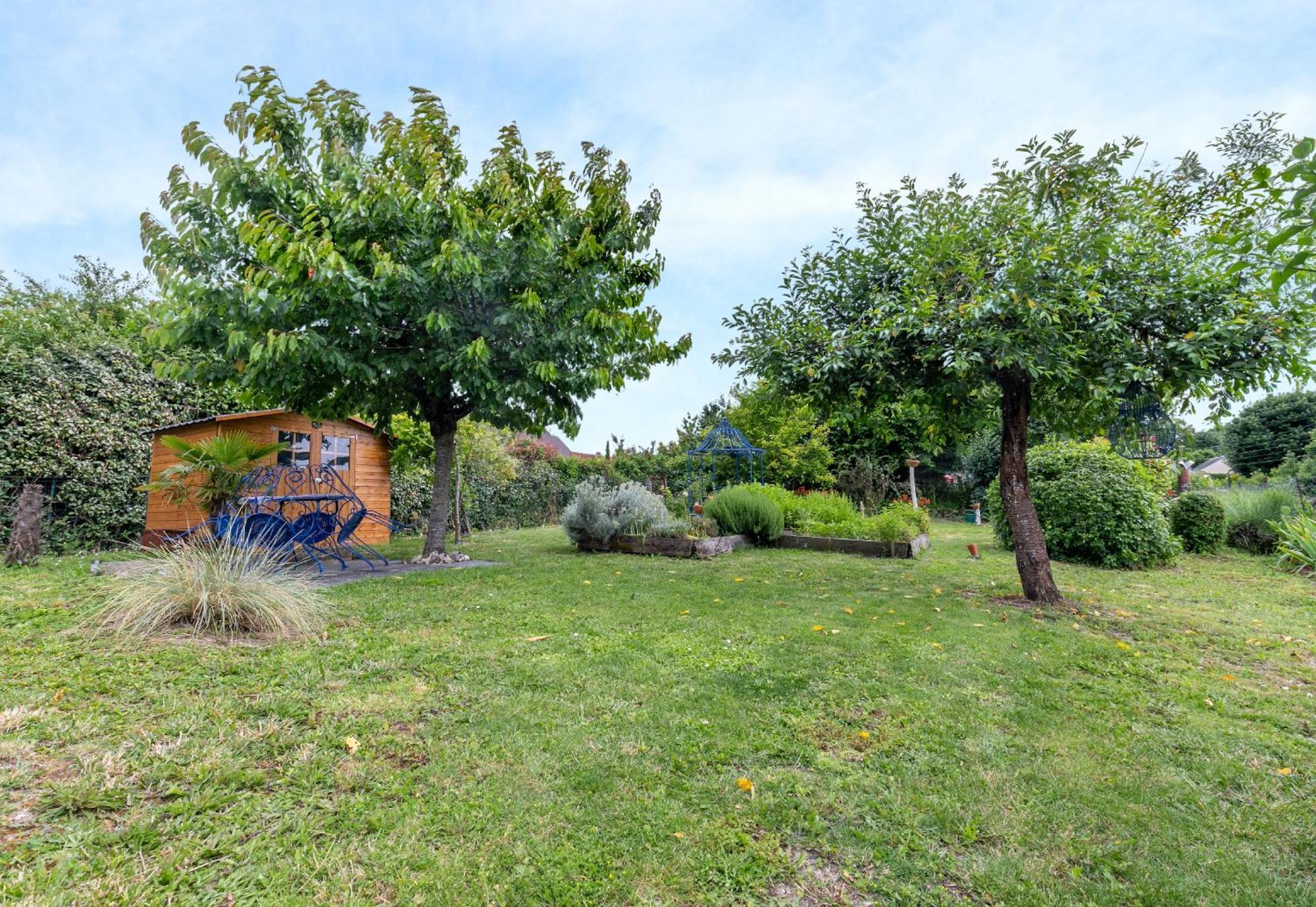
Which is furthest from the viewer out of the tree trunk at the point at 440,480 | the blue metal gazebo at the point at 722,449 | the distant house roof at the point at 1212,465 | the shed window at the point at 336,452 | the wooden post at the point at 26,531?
the distant house roof at the point at 1212,465

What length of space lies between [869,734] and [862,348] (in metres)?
3.04

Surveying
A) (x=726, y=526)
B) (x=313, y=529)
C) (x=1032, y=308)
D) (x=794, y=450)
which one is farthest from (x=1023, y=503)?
(x=794, y=450)

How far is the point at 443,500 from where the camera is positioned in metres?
7.53

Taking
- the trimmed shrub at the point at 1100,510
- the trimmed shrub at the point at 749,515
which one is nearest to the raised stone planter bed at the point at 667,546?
the trimmed shrub at the point at 749,515

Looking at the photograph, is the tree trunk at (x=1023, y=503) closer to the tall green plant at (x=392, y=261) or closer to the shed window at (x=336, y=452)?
the tall green plant at (x=392, y=261)

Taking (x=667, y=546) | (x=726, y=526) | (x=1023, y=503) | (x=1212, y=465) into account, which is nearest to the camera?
(x=1023, y=503)

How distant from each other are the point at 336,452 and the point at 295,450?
0.72 metres

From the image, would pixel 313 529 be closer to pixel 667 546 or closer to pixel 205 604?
pixel 205 604

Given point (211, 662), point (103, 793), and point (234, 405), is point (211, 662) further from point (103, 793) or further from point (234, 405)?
point (234, 405)

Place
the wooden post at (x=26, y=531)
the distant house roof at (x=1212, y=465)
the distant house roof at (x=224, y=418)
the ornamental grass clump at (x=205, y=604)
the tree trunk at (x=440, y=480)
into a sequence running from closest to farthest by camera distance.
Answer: the ornamental grass clump at (x=205, y=604), the wooden post at (x=26, y=531), the tree trunk at (x=440, y=480), the distant house roof at (x=224, y=418), the distant house roof at (x=1212, y=465)

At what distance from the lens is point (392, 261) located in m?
6.13

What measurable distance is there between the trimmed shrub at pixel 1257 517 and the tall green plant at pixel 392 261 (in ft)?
30.1

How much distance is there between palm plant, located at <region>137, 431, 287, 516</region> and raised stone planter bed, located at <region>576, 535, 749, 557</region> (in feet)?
15.0

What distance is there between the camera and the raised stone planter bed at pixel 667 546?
7930mm
